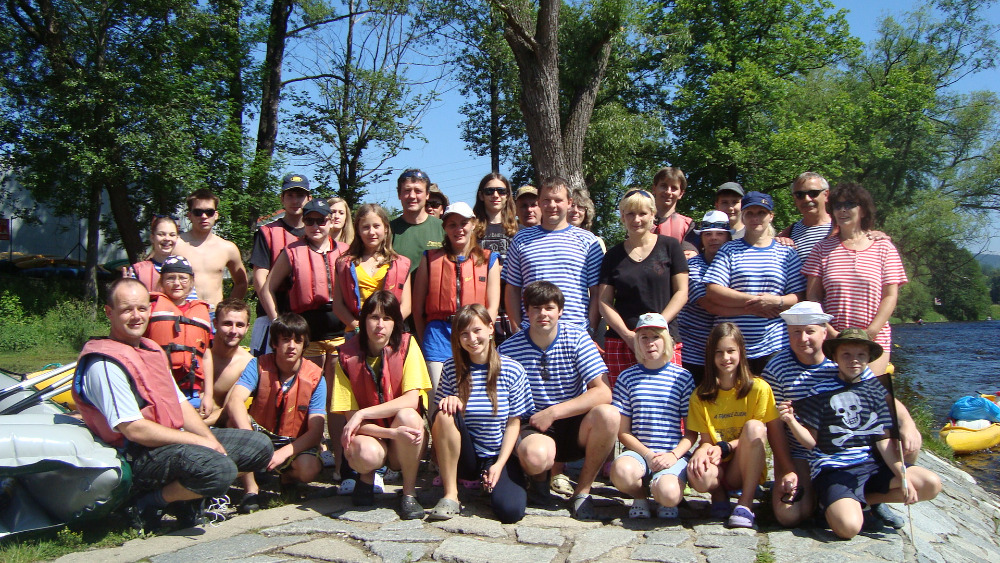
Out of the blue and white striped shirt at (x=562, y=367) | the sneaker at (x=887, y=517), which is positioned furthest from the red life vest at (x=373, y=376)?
the sneaker at (x=887, y=517)

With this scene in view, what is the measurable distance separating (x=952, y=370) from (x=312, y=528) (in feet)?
66.7

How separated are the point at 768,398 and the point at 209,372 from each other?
3.45m

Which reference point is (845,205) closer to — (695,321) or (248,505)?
(695,321)

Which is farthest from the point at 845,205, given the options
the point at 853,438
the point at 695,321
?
the point at 853,438

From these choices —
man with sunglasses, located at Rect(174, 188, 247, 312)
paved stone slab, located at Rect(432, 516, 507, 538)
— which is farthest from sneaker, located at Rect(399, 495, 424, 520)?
man with sunglasses, located at Rect(174, 188, 247, 312)

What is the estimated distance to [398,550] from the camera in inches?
150

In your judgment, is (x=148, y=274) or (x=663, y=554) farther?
(x=148, y=274)

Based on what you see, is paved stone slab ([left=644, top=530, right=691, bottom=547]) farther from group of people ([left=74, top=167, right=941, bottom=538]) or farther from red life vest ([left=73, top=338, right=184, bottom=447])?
red life vest ([left=73, top=338, right=184, bottom=447])

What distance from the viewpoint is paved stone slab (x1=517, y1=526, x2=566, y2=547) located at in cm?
396

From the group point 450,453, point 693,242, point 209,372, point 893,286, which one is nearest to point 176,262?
point 209,372

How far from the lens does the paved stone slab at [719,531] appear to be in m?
4.04

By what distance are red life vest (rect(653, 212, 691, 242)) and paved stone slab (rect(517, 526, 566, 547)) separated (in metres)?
2.50

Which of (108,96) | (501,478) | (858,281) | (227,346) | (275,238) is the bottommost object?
(501,478)

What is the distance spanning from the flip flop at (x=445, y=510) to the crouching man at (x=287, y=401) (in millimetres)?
955
